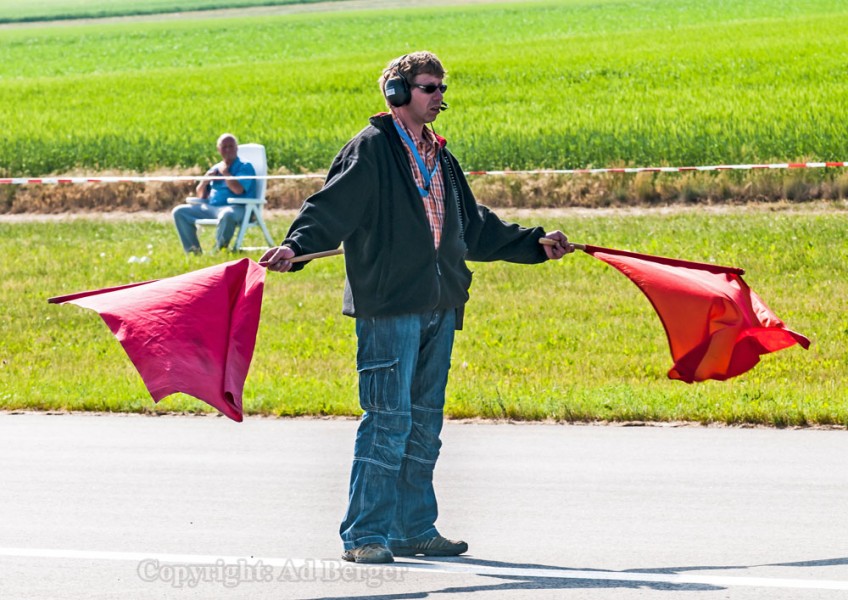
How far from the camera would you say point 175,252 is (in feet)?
56.3

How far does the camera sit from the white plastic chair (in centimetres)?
1716

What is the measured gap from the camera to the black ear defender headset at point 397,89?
20.6ft

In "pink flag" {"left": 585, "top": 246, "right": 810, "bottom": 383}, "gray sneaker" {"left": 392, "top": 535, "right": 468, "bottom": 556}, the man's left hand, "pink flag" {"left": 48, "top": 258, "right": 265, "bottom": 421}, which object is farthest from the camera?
"pink flag" {"left": 585, "top": 246, "right": 810, "bottom": 383}

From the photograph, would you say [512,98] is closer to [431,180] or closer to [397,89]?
[431,180]

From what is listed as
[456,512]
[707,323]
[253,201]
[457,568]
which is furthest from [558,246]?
[253,201]

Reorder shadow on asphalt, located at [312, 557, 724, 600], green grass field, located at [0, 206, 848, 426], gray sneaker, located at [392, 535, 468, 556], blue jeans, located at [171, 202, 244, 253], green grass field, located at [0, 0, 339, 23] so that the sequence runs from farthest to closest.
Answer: green grass field, located at [0, 0, 339, 23] < blue jeans, located at [171, 202, 244, 253] < green grass field, located at [0, 206, 848, 426] < gray sneaker, located at [392, 535, 468, 556] < shadow on asphalt, located at [312, 557, 724, 600]

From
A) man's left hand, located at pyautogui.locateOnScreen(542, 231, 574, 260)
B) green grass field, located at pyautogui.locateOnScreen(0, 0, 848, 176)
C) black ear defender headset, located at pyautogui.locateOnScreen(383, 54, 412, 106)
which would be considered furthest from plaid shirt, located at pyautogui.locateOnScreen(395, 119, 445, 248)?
green grass field, located at pyautogui.locateOnScreen(0, 0, 848, 176)

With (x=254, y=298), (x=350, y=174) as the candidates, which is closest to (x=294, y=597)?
(x=254, y=298)

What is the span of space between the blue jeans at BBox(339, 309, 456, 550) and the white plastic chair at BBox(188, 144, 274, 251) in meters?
10.6

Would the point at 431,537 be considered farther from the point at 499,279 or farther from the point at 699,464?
the point at 499,279

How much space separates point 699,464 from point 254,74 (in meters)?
29.5

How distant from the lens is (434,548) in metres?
6.64

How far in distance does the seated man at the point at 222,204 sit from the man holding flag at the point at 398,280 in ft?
34.7

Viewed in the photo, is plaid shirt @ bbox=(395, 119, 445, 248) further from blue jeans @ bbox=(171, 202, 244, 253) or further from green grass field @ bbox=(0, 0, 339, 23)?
green grass field @ bbox=(0, 0, 339, 23)
